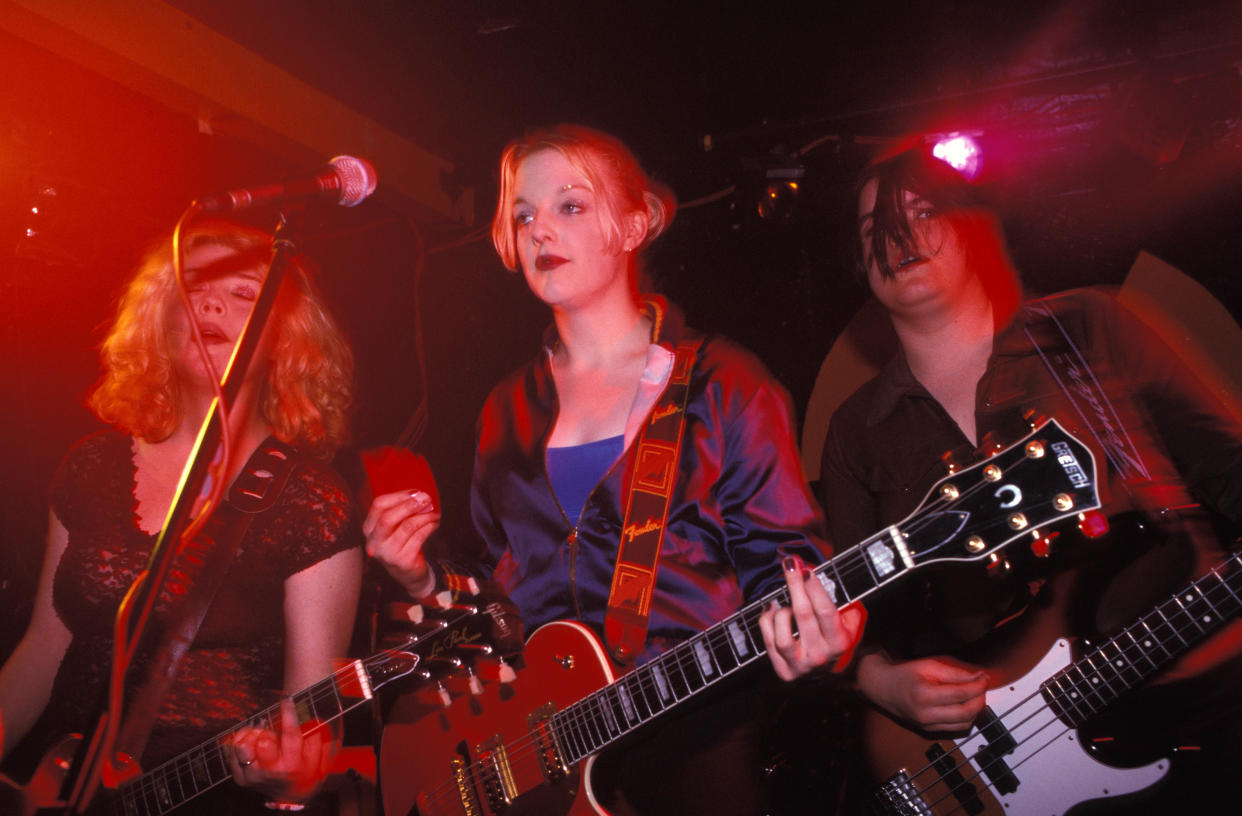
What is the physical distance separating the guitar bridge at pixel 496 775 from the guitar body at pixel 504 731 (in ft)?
0.04

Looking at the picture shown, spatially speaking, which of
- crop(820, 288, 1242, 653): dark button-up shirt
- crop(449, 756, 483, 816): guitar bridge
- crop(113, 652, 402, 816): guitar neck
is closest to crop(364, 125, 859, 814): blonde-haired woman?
crop(113, 652, 402, 816): guitar neck

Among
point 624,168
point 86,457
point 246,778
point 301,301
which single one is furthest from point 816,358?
point 86,457

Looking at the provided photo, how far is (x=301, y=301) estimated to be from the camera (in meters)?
2.88

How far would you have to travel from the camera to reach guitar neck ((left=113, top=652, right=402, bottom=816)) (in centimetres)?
199

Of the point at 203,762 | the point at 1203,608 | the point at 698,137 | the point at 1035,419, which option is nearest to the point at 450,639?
the point at 203,762

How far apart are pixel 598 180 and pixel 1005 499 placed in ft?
4.98

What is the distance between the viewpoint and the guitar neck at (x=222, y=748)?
6.52 feet

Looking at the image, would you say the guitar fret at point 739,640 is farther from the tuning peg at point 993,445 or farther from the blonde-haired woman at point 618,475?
the tuning peg at point 993,445

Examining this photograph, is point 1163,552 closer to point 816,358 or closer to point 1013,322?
point 1013,322

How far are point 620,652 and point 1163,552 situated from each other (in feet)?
4.58

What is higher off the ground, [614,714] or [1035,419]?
[1035,419]

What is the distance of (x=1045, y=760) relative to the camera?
74.5 inches

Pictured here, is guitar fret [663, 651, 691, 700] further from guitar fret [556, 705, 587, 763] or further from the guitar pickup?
the guitar pickup

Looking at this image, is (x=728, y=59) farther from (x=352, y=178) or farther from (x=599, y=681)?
(x=599, y=681)
